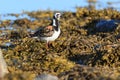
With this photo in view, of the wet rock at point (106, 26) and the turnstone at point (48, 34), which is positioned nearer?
the turnstone at point (48, 34)

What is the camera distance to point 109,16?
72.5 feet

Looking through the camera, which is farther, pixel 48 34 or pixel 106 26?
pixel 106 26

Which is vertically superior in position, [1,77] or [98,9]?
[1,77]

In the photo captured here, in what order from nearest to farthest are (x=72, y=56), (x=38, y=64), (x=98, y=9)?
(x=38, y=64) < (x=72, y=56) < (x=98, y=9)

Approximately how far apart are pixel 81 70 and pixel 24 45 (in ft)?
15.1

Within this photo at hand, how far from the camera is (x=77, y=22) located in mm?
21047

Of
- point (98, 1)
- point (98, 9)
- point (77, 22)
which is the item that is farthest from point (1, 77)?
point (98, 1)

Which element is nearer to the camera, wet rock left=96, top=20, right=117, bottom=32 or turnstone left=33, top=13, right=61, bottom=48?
turnstone left=33, top=13, right=61, bottom=48

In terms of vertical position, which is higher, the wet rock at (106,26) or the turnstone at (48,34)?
the turnstone at (48,34)

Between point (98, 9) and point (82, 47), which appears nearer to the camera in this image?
point (82, 47)

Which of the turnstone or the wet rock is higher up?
the turnstone

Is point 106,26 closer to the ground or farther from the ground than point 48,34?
closer to the ground

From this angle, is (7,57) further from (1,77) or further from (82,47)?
(1,77)


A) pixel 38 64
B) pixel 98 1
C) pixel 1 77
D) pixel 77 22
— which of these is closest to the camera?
pixel 1 77
